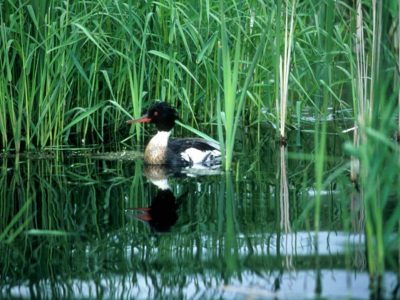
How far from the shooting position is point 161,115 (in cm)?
909

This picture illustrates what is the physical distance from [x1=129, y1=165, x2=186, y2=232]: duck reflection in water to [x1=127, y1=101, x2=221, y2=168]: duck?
0.73 meters

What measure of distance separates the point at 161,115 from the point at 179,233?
333 centimetres

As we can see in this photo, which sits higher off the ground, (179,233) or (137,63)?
(137,63)

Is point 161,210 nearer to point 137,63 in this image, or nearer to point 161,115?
point 161,115

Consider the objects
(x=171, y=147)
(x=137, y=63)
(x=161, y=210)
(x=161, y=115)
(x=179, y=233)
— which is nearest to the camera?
(x=179, y=233)

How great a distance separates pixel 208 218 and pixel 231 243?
2.25ft

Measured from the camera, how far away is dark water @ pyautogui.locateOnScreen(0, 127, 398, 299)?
475 cm

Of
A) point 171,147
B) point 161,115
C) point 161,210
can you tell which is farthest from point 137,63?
point 161,210

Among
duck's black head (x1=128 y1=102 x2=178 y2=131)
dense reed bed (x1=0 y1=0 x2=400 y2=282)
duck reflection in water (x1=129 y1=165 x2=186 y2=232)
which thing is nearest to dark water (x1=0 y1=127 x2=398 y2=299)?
duck reflection in water (x1=129 y1=165 x2=186 y2=232)

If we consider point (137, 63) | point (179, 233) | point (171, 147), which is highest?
point (137, 63)

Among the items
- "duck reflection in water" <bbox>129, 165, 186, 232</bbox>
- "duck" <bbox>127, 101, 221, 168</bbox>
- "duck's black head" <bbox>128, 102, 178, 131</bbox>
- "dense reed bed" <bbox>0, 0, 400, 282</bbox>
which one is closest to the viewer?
"duck reflection in water" <bbox>129, 165, 186, 232</bbox>

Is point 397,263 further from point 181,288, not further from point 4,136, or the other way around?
point 4,136

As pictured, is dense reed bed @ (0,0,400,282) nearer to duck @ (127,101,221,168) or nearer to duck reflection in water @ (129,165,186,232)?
duck @ (127,101,221,168)

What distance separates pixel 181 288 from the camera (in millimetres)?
4719
